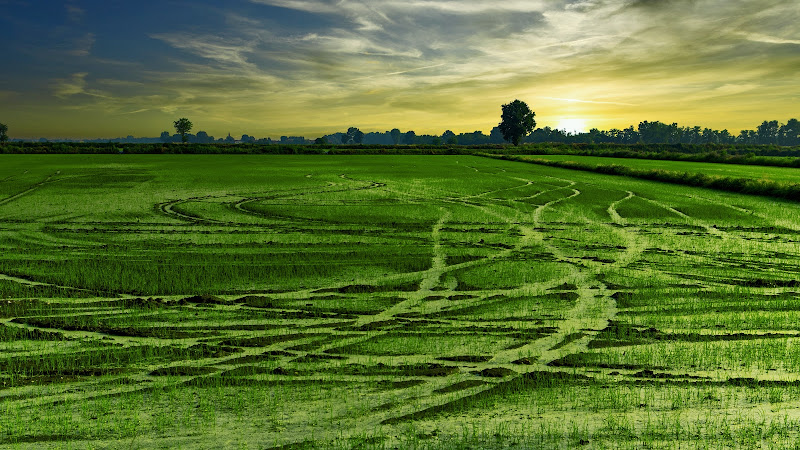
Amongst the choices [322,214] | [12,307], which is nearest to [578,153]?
[322,214]

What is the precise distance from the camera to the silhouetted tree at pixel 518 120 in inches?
5822

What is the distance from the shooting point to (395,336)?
26.5 feet

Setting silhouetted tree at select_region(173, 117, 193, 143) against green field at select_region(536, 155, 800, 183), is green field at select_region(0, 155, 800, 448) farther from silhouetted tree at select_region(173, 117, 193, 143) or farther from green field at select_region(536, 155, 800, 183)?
silhouetted tree at select_region(173, 117, 193, 143)

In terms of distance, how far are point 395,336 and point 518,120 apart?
146m

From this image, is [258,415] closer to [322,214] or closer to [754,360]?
[754,360]

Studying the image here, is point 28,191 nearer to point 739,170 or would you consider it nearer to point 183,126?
point 739,170

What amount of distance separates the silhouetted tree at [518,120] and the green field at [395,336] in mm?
133602

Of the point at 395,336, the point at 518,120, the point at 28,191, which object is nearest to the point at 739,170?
the point at 395,336

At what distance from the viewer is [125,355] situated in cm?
727

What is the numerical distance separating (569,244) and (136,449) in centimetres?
1299

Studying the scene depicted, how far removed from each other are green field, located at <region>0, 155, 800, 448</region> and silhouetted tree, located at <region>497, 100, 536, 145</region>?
134 m

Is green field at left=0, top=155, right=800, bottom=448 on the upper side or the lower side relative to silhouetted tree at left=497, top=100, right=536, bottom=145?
lower

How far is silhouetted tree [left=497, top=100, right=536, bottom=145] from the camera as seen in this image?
485 ft

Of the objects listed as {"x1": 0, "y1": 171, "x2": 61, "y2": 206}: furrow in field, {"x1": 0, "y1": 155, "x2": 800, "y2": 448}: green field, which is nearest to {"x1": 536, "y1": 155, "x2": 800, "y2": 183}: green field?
{"x1": 0, "y1": 155, "x2": 800, "y2": 448}: green field
